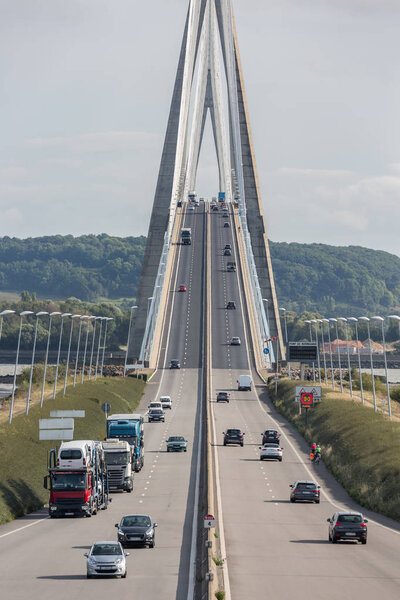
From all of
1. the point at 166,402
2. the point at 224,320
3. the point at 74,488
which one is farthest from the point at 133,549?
the point at 224,320

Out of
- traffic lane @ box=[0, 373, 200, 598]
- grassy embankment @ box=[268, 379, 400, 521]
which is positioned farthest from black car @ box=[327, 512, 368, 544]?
grassy embankment @ box=[268, 379, 400, 521]

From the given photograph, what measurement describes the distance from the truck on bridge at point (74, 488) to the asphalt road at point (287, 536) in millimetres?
6812

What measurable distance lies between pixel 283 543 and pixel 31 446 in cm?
2776

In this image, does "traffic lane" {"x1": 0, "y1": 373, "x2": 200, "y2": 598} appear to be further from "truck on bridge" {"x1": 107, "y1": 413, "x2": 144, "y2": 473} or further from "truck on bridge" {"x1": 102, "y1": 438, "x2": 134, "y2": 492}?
"truck on bridge" {"x1": 107, "y1": 413, "x2": 144, "y2": 473}

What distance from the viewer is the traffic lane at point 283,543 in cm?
3334

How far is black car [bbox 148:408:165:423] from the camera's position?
106m

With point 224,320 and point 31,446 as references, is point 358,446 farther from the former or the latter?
point 224,320

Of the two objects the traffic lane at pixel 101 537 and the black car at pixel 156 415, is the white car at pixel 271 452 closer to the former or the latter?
the traffic lane at pixel 101 537

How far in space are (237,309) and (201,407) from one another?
58590mm

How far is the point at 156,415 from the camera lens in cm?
10594

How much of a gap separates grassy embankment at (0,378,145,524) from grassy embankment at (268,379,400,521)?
18.0 m

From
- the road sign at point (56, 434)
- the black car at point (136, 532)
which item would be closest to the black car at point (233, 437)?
the road sign at point (56, 434)

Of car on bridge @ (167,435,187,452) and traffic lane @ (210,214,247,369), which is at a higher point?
traffic lane @ (210,214,247,369)

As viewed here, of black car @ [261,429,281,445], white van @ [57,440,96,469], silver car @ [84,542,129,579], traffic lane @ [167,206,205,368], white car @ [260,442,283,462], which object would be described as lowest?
silver car @ [84,542,129,579]
